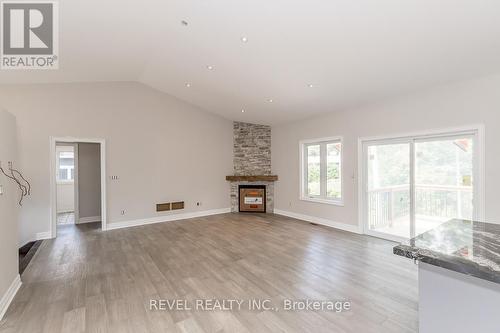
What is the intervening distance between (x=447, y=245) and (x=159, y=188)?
5.89 m

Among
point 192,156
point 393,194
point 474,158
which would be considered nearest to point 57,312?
point 192,156

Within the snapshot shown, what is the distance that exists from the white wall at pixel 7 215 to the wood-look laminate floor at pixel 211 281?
0.86ft

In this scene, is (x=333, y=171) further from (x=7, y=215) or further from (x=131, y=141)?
(x=7, y=215)

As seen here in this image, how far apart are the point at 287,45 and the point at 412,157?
2.93 m

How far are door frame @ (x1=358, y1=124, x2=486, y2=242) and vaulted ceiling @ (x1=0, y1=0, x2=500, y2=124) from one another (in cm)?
76

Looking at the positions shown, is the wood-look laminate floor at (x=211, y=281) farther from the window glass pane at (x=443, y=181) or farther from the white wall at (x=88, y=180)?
the white wall at (x=88, y=180)

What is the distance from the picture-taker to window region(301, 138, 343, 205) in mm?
5570

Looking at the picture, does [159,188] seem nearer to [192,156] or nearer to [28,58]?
[192,156]

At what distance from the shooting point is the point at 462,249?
1.26 meters

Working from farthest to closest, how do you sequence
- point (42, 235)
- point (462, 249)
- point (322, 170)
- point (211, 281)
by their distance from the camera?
1. point (322, 170)
2. point (42, 235)
3. point (211, 281)
4. point (462, 249)

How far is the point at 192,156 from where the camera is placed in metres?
6.65

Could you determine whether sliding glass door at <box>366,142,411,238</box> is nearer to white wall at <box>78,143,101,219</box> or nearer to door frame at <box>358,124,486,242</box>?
door frame at <box>358,124,486,242</box>

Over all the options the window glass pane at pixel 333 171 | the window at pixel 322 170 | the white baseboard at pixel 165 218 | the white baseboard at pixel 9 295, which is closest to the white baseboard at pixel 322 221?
the window at pixel 322 170

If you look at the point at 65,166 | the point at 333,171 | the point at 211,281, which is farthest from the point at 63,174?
the point at 333,171
